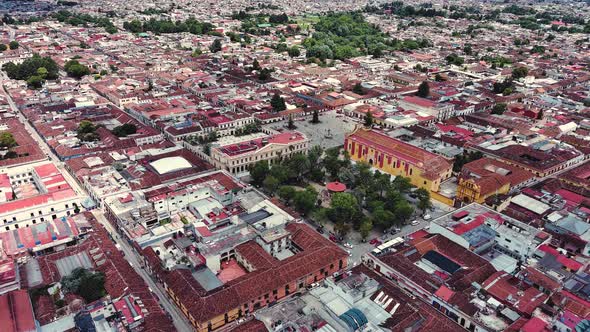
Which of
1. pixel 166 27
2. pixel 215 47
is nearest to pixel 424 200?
pixel 215 47

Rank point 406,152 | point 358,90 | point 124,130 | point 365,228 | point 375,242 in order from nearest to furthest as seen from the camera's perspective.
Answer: point 365,228
point 375,242
point 406,152
point 124,130
point 358,90

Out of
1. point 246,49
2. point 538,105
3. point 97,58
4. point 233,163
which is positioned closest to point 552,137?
point 538,105

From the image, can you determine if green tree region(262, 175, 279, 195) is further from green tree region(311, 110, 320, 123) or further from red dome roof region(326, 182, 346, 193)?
green tree region(311, 110, 320, 123)

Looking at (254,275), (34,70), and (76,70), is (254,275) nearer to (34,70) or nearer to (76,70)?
(76,70)

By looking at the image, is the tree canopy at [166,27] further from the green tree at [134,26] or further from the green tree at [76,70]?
the green tree at [76,70]

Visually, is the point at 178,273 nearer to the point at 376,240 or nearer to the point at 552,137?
the point at 376,240

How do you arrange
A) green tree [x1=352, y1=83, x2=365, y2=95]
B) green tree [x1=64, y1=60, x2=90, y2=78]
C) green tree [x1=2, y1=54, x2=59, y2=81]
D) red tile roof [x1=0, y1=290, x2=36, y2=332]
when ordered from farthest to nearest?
green tree [x1=64, y1=60, x2=90, y2=78] → green tree [x1=2, y1=54, x2=59, y2=81] → green tree [x1=352, y1=83, x2=365, y2=95] → red tile roof [x1=0, y1=290, x2=36, y2=332]

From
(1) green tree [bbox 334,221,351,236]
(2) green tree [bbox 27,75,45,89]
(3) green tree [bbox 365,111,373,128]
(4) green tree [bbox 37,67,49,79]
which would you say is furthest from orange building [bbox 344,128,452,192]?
(4) green tree [bbox 37,67,49,79]
